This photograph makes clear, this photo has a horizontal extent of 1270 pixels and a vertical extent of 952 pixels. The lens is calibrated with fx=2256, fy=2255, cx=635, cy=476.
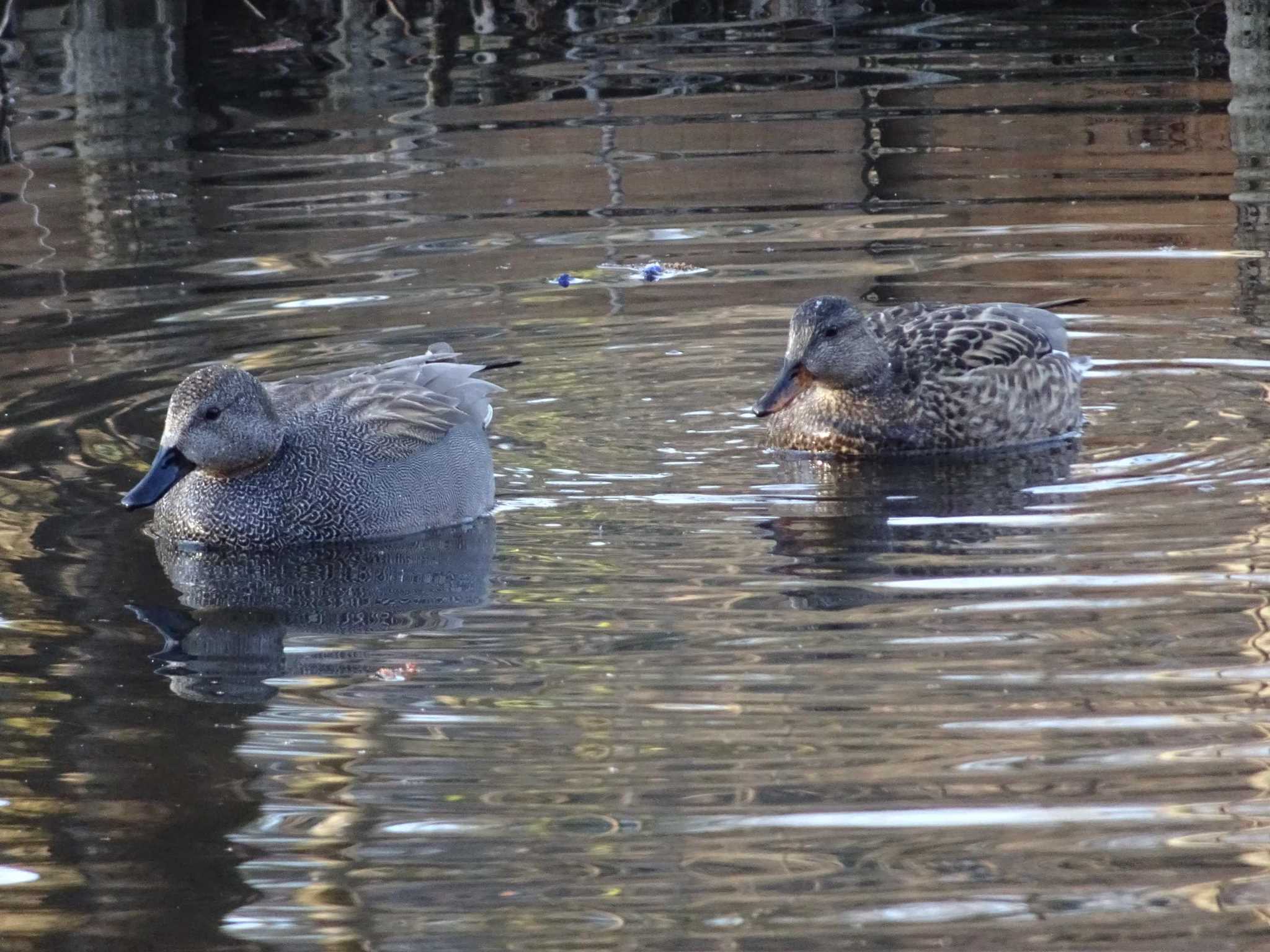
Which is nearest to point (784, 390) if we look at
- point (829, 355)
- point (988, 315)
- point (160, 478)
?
point (829, 355)

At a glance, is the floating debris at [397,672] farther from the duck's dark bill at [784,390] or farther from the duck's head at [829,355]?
the duck's head at [829,355]

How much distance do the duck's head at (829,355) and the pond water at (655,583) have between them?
1.11ft

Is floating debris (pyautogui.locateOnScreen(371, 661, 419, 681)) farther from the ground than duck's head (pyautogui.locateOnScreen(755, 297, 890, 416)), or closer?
closer

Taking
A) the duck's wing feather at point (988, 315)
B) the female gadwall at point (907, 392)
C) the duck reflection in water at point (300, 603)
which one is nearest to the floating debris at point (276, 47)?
the duck's wing feather at point (988, 315)

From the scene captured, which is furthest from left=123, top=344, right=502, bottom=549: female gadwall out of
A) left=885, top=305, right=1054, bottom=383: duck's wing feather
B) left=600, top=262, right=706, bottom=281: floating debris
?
left=600, top=262, right=706, bottom=281: floating debris

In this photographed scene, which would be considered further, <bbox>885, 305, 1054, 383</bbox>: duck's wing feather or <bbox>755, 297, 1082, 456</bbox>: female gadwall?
<bbox>885, 305, 1054, 383</bbox>: duck's wing feather

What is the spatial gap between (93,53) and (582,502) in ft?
33.3

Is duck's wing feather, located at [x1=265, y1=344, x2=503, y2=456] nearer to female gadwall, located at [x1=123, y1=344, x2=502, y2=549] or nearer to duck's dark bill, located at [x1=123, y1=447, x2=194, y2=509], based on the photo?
female gadwall, located at [x1=123, y1=344, x2=502, y2=549]

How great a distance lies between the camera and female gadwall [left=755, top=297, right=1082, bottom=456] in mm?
8219

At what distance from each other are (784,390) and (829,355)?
27 centimetres

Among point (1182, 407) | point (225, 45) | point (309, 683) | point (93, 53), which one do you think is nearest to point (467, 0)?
point (225, 45)

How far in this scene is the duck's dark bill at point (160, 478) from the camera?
7023mm

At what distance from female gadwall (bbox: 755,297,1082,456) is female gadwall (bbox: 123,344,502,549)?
50.6 inches

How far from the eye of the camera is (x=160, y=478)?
7113 mm
